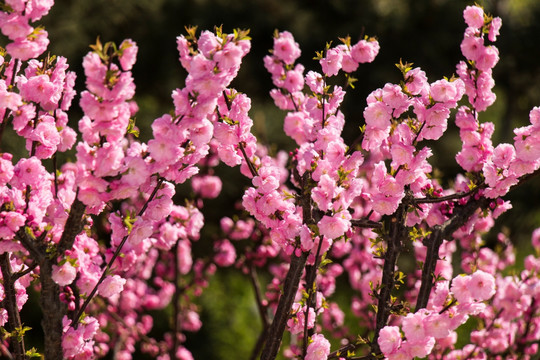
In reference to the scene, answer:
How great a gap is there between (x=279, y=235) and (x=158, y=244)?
827mm

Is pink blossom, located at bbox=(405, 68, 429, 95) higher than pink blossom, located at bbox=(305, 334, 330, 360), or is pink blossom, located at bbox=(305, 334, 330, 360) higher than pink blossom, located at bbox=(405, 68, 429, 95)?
pink blossom, located at bbox=(405, 68, 429, 95)

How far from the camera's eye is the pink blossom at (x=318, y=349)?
6.25 feet

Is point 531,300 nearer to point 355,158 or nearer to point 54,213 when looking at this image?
point 355,158

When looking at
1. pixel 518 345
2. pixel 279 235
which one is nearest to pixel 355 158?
pixel 279 235

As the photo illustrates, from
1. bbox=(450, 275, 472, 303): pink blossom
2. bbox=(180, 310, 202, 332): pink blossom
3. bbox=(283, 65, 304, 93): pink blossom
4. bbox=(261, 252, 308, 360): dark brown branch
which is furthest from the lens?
bbox=(180, 310, 202, 332): pink blossom

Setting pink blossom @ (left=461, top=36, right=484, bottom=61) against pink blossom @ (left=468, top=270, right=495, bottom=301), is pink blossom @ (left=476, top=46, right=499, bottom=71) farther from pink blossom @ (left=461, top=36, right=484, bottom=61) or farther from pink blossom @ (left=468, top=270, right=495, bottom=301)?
pink blossom @ (left=468, top=270, right=495, bottom=301)

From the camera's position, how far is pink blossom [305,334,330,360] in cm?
191

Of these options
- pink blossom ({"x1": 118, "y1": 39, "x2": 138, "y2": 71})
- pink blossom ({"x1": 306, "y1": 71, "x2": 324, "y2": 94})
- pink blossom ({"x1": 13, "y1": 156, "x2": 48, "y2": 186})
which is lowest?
pink blossom ({"x1": 13, "y1": 156, "x2": 48, "y2": 186})

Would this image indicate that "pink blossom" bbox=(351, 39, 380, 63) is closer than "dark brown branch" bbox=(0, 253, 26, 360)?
No

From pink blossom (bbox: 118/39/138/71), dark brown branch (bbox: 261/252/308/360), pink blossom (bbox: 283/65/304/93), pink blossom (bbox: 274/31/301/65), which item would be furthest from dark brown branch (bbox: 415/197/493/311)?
pink blossom (bbox: 118/39/138/71)

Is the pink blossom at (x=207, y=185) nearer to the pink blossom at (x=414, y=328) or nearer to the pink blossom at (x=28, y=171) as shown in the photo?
the pink blossom at (x=28, y=171)

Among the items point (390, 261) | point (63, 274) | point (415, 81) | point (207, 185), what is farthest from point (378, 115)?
point (207, 185)

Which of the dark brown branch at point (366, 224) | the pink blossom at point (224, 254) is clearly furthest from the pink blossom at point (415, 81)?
the pink blossom at point (224, 254)

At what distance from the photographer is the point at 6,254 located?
6.04 ft
